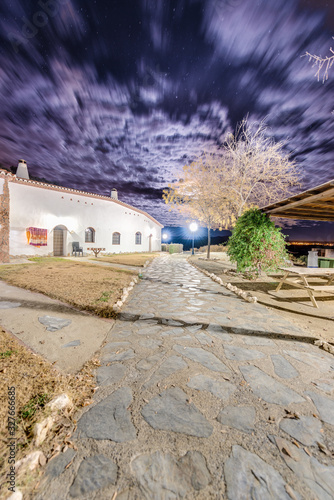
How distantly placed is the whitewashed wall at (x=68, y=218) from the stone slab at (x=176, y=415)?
16377 mm

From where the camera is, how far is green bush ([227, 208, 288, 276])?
301 inches

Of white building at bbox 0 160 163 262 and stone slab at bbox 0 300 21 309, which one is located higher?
white building at bbox 0 160 163 262

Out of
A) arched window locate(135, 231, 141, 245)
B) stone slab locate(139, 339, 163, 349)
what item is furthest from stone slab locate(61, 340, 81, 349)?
arched window locate(135, 231, 141, 245)

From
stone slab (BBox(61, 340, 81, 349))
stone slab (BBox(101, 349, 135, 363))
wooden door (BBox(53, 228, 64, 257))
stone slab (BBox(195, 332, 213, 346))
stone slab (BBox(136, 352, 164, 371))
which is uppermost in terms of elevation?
wooden door (BBox(53, 228, 64, 257))

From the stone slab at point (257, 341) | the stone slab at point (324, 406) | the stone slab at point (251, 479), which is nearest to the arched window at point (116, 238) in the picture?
the stone slab at point (257, 341)

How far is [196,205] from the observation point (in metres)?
16.9

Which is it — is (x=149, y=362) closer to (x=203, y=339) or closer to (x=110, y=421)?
(x=110, y=421)

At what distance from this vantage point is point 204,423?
1531mm

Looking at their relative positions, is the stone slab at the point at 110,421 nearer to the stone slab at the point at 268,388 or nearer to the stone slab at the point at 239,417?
the stone slab at the point at 239,417

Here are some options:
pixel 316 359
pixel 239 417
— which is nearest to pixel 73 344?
pixel 239 417

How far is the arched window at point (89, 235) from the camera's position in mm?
18992

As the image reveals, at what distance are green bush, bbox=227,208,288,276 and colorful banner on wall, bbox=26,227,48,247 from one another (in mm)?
14756

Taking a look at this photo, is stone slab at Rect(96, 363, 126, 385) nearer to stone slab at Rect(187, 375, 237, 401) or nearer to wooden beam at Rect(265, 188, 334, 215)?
stone slab at Rect(187, 375, 237, 401)

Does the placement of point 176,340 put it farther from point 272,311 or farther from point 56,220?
point 56,220
